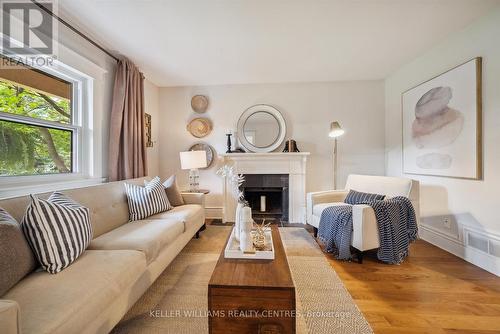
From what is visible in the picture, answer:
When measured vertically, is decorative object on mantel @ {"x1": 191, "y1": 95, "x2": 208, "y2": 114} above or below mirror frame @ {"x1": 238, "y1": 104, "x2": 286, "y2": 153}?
above

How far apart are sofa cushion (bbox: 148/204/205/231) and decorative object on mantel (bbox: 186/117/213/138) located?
4.77 ft

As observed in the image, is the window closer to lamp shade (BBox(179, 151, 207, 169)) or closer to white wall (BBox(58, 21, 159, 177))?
white wall (BBox(58, 21, 159, 177))

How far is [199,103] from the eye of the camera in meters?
3.68

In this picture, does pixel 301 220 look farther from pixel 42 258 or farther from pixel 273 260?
pixel 42 258

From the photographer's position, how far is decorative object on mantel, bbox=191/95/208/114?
145 inches

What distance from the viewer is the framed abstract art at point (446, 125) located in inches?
82.1

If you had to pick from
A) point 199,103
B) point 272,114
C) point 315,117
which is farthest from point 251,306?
point 199,103

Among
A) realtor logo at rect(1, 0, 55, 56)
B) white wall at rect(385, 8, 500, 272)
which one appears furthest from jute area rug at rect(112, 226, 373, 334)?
realtor logo at rect(1, 0, 55, 56)

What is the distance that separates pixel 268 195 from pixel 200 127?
1.67 m

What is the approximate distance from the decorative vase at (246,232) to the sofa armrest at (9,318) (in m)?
1.01

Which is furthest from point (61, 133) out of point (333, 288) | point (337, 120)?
point (337, 120)

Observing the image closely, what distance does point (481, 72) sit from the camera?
205 cm

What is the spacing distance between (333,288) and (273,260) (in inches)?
30.0

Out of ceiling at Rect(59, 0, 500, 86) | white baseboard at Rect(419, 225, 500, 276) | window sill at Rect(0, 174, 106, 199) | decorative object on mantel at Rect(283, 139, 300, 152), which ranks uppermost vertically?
ceiling at Rect(59, 0, 500, 86)
